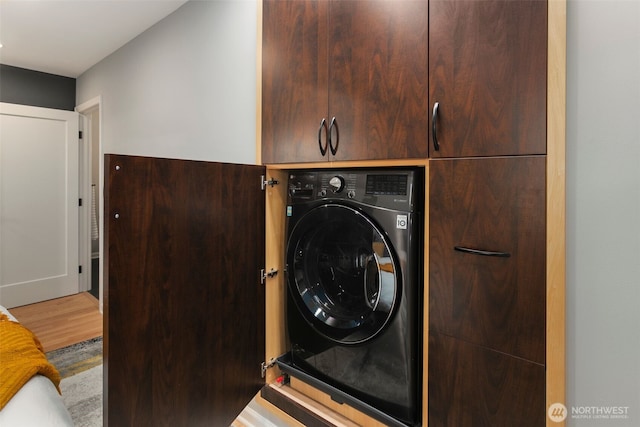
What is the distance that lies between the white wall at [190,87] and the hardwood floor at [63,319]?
1720mm

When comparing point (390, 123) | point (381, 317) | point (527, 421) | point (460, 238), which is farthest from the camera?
point (381, 317)

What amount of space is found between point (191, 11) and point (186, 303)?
209 centimetres

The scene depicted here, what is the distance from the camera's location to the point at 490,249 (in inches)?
44.0

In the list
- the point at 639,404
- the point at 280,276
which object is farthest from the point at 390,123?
the point at 639,404

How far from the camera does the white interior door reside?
145 inches

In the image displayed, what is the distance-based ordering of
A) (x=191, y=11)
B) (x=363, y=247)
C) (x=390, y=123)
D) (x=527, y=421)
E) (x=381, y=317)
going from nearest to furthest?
1. (x=527, y=421)
2. (x=390, y=123)
3. (x=381, y=317)
4. (x=363, y=247)
5. (x=191, y=11)

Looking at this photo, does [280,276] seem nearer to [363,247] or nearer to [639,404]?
[363,247]

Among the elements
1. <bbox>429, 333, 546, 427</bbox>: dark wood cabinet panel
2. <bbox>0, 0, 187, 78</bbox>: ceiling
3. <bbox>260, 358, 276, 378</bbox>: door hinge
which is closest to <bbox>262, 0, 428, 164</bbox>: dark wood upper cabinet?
<bbox>429, 333, 546, 427</bbox>: dark wood cabinet panel

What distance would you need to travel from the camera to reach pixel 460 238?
1180 millimetres

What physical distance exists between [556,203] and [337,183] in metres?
0.83

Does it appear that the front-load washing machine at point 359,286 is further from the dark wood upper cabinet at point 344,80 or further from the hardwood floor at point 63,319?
the hardwood floor at point 63,319

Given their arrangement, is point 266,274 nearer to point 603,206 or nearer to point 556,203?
point 556,203

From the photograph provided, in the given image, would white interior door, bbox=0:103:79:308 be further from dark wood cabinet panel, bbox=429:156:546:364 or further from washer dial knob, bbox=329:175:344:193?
dark wood cabinet panel, bbox=429:156:546:364

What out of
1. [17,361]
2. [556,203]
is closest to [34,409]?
[17,361]
